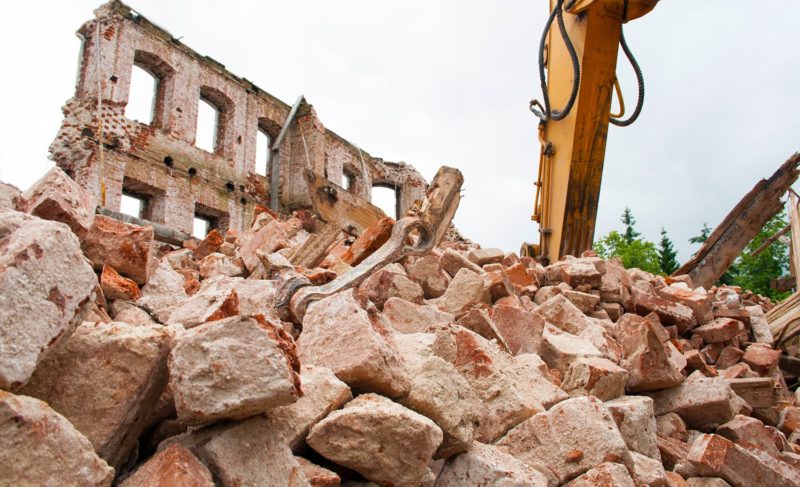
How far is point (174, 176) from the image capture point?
44.3ft

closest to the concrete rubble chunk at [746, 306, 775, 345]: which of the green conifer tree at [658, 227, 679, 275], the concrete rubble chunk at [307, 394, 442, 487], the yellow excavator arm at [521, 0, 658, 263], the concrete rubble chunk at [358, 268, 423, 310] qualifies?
the yellow excavator arm at [521, 0, 658, 263]

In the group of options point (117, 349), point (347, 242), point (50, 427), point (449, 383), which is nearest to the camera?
point (50, 427)

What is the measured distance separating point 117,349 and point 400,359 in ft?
3.16

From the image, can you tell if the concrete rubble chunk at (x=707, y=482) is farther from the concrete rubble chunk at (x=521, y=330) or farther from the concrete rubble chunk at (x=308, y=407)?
the concrete rubble chunk at (x=308, y=407)

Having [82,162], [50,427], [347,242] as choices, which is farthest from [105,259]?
[82,162]

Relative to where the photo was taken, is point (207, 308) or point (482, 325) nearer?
point (207, 308)

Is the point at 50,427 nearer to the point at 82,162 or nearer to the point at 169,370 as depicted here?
the point at 169,370

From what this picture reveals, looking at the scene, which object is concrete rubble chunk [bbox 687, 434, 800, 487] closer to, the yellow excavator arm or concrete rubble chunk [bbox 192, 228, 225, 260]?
concrete rubble chunk [bbox 192, 228, 225, 260]

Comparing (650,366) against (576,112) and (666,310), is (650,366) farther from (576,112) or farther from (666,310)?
(576,112)

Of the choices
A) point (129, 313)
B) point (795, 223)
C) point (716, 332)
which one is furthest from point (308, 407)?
point (795, 223)

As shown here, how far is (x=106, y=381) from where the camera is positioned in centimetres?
154

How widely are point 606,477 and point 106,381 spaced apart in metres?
1.61

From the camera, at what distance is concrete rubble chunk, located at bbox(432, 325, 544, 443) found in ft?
7.92

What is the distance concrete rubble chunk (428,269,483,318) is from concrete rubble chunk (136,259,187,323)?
5.22 feet
